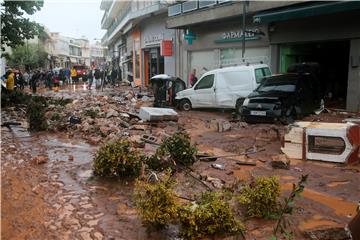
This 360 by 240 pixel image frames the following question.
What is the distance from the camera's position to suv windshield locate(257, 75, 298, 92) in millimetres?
12516

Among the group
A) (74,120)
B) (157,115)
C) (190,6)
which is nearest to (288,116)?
(157,115)

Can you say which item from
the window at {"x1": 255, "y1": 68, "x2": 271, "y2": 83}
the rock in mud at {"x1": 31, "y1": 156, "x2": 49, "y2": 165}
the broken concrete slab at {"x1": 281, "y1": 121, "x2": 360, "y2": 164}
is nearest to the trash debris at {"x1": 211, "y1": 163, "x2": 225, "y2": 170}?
the broken concrete slab at {"x1": 281, "y1": 121, "x2": 360, "y2": 164}

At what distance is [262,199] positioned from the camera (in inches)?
198

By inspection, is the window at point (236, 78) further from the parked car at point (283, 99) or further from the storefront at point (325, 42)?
the storefront at point (325, 42)

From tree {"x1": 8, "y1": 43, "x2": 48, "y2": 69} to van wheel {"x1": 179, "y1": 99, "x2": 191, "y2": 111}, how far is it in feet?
106

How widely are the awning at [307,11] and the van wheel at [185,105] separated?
446 cm

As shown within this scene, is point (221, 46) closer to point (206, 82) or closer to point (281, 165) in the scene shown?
point (206, 82)

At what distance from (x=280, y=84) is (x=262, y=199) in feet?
27.5

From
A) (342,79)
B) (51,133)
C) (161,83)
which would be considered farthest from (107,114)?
(342,79)

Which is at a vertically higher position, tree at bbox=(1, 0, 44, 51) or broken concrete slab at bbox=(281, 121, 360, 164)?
tree at bbox=(1, 0, 44, 51)

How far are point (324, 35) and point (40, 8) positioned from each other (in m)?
14.2

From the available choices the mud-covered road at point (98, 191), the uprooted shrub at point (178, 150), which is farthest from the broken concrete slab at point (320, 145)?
the uprooted shrub at point (178, 150)

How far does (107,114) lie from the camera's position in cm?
1450

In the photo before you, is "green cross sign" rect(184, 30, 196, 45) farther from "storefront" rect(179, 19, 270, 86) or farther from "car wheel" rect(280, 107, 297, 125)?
"car wheel" rect(280, 107, 297, 125)
